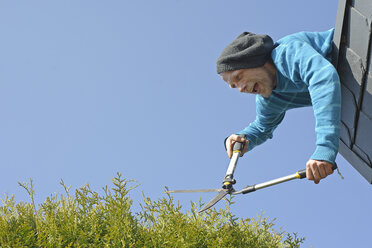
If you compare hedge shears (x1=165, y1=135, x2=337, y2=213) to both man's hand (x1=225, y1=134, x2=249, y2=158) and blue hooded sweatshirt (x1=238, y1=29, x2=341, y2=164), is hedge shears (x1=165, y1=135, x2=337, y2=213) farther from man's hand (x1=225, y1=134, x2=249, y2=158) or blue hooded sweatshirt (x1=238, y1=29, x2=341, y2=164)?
blue hooded sweatshirt (x1=238, y1=29, x2=341, y2=164)

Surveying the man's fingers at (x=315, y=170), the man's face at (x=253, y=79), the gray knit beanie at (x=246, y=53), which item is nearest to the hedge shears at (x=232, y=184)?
the man's fingers at (x=315, y=170)

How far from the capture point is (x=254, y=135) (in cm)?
510

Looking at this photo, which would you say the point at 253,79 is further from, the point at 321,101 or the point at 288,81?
the point at 321,101

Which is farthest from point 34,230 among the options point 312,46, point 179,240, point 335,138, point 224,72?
point 312,46

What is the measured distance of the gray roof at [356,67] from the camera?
3.90m

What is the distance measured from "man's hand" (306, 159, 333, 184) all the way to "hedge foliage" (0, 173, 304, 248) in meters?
0.79

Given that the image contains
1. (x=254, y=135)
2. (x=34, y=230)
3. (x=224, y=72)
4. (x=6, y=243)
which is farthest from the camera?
(x=254, y=135)

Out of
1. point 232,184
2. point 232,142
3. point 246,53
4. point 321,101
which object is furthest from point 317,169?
point 232,142

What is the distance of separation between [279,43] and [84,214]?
2207 millimetres

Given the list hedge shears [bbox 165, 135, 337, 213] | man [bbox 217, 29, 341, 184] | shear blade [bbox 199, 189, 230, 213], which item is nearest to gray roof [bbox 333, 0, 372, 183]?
man [bbox 217, 29, 341, 184]

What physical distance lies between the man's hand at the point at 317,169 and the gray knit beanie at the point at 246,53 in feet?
3.67

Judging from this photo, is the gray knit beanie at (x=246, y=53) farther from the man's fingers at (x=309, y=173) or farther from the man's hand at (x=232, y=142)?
the man's fingers at (x=309, y=173)

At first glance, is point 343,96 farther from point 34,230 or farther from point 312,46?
point 34,230

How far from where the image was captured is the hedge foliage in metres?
3.70
